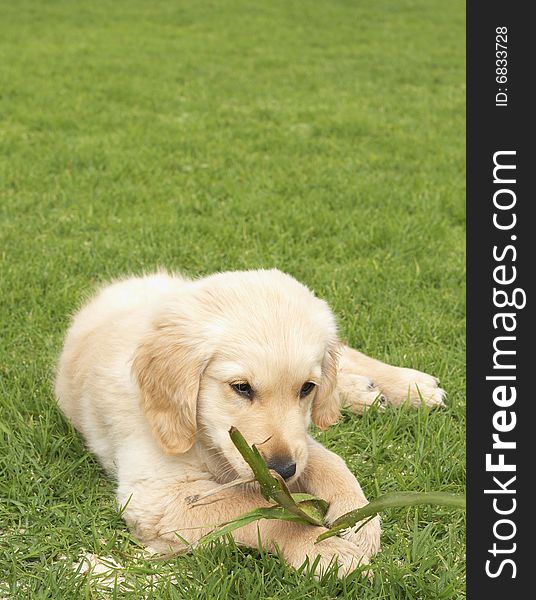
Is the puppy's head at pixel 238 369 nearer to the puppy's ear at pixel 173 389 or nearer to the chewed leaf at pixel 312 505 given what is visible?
the puppy's ear at pixel 173 389

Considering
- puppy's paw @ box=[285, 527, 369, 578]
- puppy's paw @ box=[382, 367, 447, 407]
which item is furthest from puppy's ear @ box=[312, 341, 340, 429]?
puppy's paw @ box=[382, 367, 447, 407]

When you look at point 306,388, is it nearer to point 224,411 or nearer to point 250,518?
point 224,411

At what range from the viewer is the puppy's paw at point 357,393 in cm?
367

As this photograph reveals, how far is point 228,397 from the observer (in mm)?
2699

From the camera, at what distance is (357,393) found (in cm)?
370

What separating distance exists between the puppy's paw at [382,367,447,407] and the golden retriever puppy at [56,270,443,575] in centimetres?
76

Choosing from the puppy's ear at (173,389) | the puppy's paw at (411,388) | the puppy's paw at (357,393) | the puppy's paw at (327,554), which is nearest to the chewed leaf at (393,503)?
the puppy's paw at (327,554)

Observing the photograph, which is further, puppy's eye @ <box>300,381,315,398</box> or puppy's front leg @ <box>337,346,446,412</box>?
puppy's front leg @ <box>337,346,446,412</box>

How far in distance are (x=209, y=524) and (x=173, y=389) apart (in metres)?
0.44

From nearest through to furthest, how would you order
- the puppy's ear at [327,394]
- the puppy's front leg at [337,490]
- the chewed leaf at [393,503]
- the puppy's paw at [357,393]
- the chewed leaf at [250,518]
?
1. the chewed leaf at [393,503]
2. the chewed leaf at [250,518]
3. the puppy's front leg at [337,490]
4. the puppy's ear at [327,394]
5. the puppy's paw at [357,393]

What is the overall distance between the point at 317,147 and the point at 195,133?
1.17 m

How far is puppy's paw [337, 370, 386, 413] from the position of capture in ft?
12.0

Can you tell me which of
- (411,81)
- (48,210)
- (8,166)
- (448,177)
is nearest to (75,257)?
(48,210)

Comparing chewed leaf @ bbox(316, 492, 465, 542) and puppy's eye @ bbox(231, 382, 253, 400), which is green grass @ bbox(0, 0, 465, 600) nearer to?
chewed leaf @ bbox(316, 492, 465, 542)
